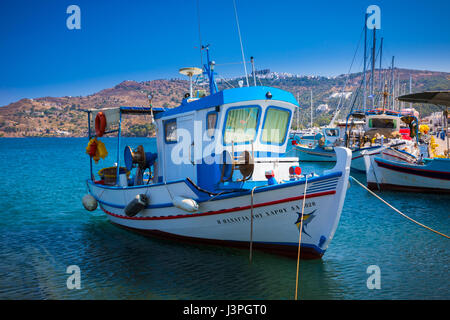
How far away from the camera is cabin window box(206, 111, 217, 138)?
8516mm

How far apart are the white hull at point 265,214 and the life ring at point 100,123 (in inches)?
100

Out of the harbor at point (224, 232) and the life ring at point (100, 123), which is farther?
the life ring at point (100, 123)

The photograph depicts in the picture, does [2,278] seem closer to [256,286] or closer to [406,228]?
[256,286]

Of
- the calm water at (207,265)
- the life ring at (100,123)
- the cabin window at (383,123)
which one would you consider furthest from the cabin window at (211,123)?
the cabin window at (383,123)

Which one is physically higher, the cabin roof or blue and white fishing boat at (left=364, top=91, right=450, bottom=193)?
the cabin roof

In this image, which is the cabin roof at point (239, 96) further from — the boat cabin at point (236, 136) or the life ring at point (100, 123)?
the life ring at point (100, 123)

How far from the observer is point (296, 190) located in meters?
7.18

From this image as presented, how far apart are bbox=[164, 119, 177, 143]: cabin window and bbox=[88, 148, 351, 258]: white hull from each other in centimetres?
149

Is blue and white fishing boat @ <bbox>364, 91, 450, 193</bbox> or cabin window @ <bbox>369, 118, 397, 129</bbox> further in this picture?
cabin window @ <bbox>369, 118, 397, 129</bbox>

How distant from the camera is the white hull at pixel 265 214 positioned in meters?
7.07

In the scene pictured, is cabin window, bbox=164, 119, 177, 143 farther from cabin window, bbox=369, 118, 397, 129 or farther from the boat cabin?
cabin window, bbox=369, 118, 397, 129

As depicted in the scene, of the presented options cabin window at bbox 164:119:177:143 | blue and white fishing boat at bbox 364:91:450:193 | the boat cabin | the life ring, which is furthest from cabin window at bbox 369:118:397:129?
the life ring

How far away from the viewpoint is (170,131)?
33.4 feet
